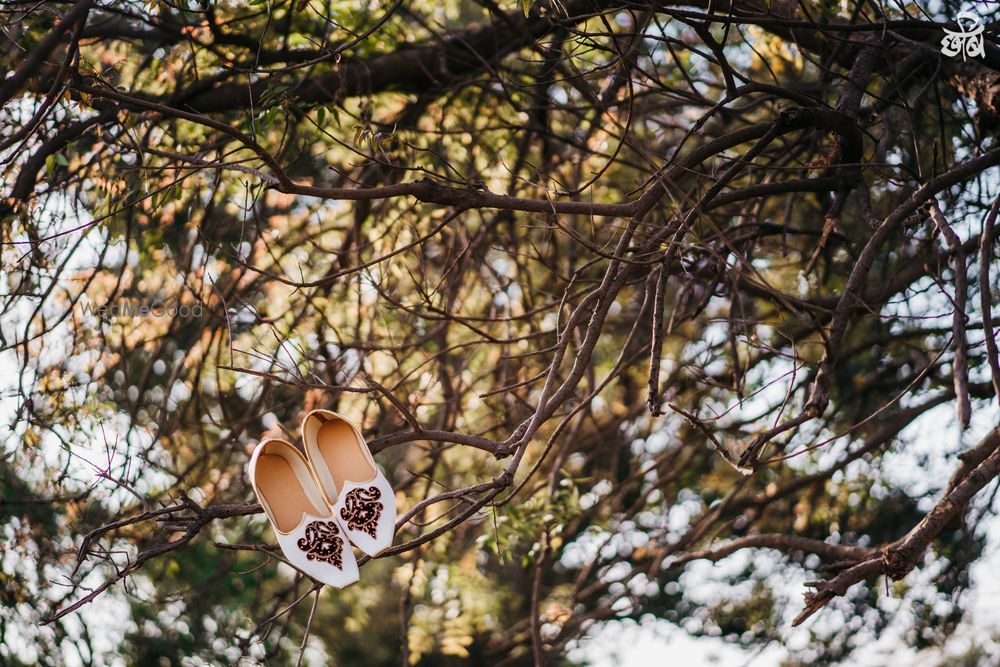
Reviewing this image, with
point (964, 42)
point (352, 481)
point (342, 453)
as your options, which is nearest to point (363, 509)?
point (352, 481)

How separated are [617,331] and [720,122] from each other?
6.01 feet

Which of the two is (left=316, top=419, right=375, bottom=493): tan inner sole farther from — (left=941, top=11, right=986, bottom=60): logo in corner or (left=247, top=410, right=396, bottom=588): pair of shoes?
(left=941, top=11, right=986, bottom=60): logo in corner

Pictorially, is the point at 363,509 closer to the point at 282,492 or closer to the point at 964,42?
the point at 282,492

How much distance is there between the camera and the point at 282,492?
2.45 metres

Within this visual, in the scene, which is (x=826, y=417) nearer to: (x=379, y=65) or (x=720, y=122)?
(x=720, y=122)

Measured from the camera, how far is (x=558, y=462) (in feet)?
13.9

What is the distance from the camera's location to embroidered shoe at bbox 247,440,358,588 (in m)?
2.28

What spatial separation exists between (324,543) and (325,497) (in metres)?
0.15

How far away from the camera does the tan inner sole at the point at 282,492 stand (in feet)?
7.79

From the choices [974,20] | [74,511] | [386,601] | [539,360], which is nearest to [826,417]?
[539,360]

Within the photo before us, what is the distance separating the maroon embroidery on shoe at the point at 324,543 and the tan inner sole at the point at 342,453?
124mm

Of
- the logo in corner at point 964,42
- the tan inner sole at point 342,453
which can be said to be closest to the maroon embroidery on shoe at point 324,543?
the tan inner sole at point 342,453

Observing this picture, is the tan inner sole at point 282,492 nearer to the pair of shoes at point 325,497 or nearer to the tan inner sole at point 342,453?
the pair of shoes at point 325,497

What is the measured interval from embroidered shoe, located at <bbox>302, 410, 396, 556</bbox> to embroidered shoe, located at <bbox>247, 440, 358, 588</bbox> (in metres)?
0.04
